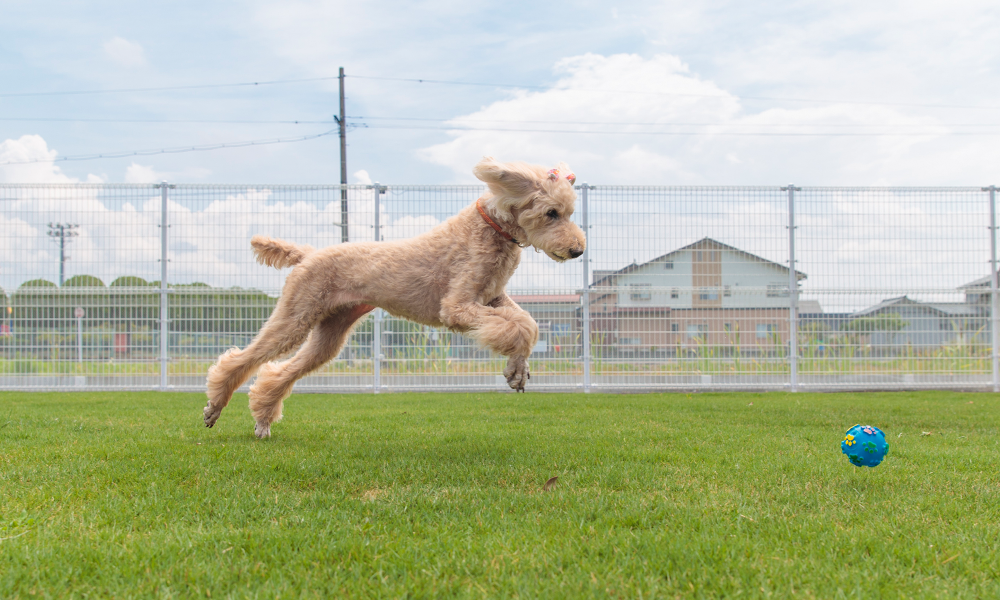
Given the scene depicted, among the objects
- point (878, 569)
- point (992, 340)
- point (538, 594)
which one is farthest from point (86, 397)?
point (992, 340)

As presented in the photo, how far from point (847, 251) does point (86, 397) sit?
9507mm

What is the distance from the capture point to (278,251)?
4.55 m

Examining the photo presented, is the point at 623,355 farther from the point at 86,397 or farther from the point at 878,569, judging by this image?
the point at 878,569

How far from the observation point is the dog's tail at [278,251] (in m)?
4.53

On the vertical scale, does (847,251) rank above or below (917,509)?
above

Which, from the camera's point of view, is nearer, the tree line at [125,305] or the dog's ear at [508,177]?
the dog's ear at [508,177]

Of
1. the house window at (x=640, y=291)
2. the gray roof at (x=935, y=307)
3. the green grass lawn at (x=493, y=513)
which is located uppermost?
the house window at (x=640, y=291)

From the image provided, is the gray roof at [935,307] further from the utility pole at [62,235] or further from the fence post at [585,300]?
the utility pole at [62,235]

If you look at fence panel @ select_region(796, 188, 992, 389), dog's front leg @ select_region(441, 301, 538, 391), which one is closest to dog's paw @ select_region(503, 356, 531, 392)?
dog's front leg @ select_region(441, 301, 538, 391)

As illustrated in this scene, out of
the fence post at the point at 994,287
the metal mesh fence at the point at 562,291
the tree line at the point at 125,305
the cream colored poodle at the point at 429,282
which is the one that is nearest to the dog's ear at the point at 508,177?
the cream colored poodle at the point at 429,282

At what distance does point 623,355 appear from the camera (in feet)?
29.1

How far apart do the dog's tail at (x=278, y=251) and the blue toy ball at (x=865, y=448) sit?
132 inches

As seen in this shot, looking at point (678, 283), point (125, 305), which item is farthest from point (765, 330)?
point (125, 305)

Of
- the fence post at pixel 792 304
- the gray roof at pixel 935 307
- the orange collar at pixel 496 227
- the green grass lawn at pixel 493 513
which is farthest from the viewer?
the gray roof at pixel 935 307
